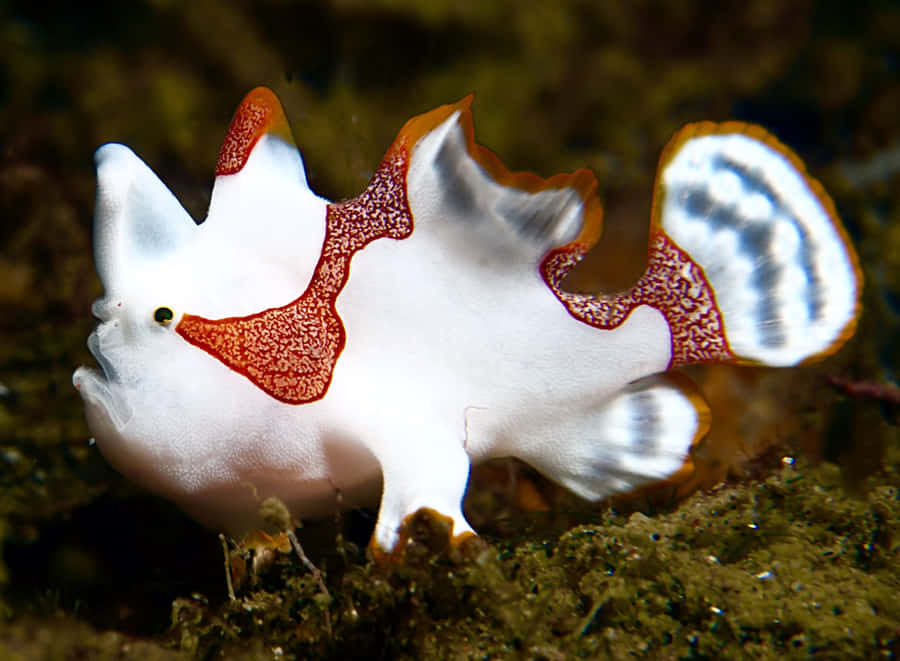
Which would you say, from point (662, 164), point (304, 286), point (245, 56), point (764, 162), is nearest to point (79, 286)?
point (245, 56)

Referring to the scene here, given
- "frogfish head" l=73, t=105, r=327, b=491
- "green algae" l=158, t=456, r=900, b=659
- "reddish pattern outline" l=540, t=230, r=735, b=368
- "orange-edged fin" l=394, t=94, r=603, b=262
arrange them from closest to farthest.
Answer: "green algae" l=158, t=456, r=900, b=659 < "frogfish head" l=73, t=105, r=327, b=491 < "orange-edged fin" l=394, t=94, r=603, b=262 < "reddish pattern outline" l=540, t=230, r=735, b=368

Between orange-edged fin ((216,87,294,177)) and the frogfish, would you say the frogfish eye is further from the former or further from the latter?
orange-edged fin ((216,87,294,177))

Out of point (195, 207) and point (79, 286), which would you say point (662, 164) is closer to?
point (195, 207)

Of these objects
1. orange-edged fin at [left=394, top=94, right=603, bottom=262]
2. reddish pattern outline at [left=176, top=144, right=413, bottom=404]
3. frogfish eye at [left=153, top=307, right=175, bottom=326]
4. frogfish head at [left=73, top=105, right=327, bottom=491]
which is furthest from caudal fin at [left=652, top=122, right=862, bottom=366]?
frogfish eye at [left=153, top=307, right=175, bottom=326]

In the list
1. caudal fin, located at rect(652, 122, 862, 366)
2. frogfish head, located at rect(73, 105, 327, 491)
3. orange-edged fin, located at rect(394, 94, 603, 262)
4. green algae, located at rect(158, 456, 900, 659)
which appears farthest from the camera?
caudal fin, located at rect(652, 122, 862, 366)

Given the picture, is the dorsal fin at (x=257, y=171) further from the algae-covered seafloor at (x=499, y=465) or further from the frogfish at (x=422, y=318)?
the algae-covered seafloor at (x=499, y=465)

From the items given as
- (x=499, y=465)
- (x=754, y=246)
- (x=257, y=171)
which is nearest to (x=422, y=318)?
(x=257, y=171)

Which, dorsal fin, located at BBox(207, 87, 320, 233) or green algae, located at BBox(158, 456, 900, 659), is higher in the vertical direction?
dorsal fin, located at BBox(207, 87, 320, 233)

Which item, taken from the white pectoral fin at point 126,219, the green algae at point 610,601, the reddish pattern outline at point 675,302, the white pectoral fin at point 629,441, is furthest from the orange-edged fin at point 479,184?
the green algae at point 610,601
